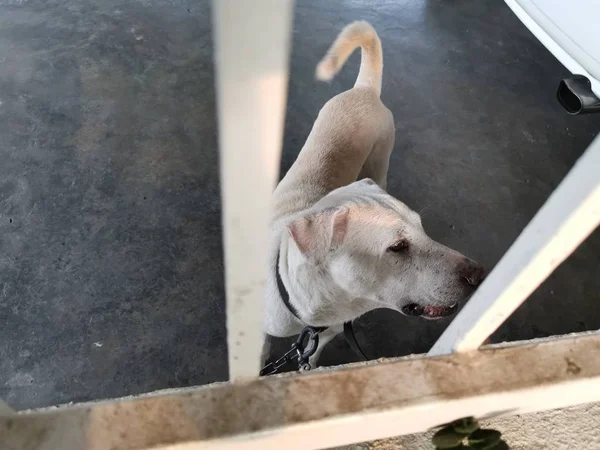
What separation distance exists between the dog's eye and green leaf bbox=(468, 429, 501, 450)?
49 cm

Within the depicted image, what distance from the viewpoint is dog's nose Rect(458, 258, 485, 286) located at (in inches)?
54.1

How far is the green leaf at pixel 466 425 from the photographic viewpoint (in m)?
1.00

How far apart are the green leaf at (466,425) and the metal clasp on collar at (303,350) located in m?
0.59

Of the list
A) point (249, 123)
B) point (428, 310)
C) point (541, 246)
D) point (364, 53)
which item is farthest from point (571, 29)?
point (249, 123)

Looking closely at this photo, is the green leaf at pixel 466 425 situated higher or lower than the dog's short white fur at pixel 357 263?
higher

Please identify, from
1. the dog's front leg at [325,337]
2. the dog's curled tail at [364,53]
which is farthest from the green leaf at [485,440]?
the dog's curled tail at [364,53]

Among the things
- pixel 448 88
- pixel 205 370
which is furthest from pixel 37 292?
pixel 448 88

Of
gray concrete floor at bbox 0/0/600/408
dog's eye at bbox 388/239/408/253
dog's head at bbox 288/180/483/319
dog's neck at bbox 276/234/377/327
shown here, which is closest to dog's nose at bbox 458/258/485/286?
dog's head at bbox 288/180/483/319

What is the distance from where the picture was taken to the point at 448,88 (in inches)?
114

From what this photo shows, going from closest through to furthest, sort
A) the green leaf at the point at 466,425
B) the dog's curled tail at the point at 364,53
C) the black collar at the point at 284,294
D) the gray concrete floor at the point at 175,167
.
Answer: the green leaf at the point at 466,425
the black collar at the point at 284,294
the dog's curled tail at the point at 364,53
the gray concrete floor at the point at 175,167

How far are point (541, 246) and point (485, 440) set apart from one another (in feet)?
1.56

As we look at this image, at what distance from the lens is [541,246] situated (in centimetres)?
74

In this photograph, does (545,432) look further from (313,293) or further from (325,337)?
(325,337)

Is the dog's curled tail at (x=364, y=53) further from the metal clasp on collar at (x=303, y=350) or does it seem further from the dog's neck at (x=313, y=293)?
the metal clasp on collar at (x=303, y=350)
